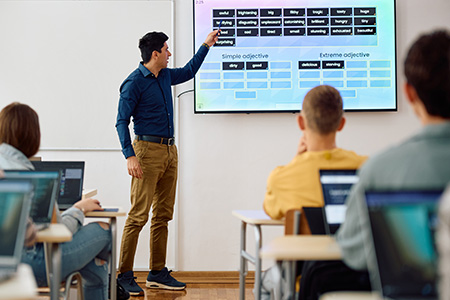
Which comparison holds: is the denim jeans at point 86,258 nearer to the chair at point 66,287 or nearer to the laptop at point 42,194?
the chair at point 66,287

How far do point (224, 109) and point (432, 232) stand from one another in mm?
3308

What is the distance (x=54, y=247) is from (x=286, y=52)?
2826 mm

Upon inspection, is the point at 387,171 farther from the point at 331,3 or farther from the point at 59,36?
the point at 59,36

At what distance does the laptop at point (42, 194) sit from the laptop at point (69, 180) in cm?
80

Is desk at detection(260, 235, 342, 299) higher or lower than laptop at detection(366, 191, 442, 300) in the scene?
lower

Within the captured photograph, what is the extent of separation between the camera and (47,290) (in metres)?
2.24

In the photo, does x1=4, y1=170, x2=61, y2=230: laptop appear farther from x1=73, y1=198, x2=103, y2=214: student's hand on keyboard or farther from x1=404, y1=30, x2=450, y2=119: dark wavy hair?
x1=404, y1=30, x2=450, y2=119: dark wavy hair

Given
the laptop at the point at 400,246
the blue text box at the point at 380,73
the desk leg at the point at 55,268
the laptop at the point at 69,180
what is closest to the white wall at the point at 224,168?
the blue text box at the point at 380,73

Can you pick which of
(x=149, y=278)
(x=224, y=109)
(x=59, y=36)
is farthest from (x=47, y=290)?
(x=59, y=36)

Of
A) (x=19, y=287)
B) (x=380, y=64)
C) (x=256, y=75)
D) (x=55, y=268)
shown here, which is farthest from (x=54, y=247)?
(x=380, y=64)

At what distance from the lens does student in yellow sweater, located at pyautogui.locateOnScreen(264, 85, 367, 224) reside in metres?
2.10

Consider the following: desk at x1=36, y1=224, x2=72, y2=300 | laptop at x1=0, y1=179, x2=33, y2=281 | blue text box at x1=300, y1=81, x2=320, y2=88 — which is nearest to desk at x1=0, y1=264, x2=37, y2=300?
laptop at x1=0, y1=179, x2=33, y2=281

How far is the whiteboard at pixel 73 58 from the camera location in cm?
443

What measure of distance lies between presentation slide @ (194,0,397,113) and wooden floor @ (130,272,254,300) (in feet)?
4.32
